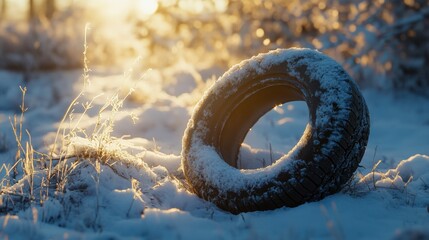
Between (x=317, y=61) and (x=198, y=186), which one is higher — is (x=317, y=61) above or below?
above

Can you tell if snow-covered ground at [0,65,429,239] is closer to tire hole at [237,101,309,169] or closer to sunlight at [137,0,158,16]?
tire hole at [237,101,309,169]

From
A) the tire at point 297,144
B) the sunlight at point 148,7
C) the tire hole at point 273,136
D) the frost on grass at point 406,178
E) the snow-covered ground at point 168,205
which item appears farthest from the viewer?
the sunlight at point 148,7

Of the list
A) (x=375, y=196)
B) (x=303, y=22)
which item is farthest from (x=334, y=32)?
(x=375, y=196)

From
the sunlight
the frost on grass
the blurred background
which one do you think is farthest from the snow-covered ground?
the sunlight

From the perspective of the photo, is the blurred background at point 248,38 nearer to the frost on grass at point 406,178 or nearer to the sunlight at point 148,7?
the sunlight at point 148,7

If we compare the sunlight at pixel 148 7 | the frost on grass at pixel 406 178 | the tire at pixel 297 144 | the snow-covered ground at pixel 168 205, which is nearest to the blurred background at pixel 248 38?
the sunlight at pixel 148 7

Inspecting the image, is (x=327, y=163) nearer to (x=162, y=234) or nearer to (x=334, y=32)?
Answer: (x=162, y=234)

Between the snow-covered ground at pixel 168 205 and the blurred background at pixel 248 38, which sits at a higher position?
the blurred background at pixel 248 38
